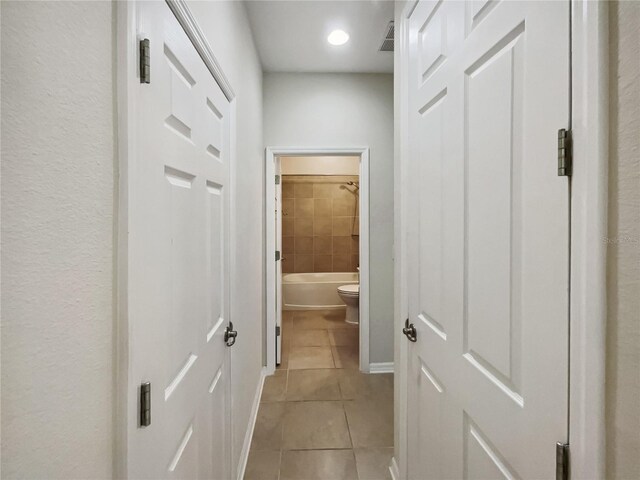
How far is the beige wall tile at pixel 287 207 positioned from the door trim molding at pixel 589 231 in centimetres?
532

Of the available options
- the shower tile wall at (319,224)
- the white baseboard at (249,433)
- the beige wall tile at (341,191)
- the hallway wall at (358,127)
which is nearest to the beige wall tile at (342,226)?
the shower tile wall at (319,224)

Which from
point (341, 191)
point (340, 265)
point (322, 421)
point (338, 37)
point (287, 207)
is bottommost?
point (322, 421)

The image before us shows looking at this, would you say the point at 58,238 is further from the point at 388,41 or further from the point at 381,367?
the point at 381,367

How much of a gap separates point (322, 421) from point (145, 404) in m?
1.84

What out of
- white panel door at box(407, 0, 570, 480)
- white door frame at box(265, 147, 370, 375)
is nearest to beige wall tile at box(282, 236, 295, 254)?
white door frame at box(265, 147, 370, 375)

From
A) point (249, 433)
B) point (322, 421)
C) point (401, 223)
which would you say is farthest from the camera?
point (322, 421)

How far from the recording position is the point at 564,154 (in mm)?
628

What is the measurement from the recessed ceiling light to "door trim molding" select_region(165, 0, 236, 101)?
1.30 metres

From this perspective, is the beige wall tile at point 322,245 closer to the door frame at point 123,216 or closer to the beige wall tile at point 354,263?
the beige wall tile at point 354,263

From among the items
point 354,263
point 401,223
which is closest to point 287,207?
point 354,263

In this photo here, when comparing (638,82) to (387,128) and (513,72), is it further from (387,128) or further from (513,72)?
(387,128)

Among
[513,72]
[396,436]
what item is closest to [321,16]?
[513,72]

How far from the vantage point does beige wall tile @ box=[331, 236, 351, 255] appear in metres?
5.92

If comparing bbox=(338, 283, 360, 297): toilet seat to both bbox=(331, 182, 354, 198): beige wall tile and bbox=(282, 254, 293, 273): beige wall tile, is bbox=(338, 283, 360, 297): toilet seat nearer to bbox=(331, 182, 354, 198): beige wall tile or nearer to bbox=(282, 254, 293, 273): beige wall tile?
bbox=(282, 254, 293, 273): beige wall tile
